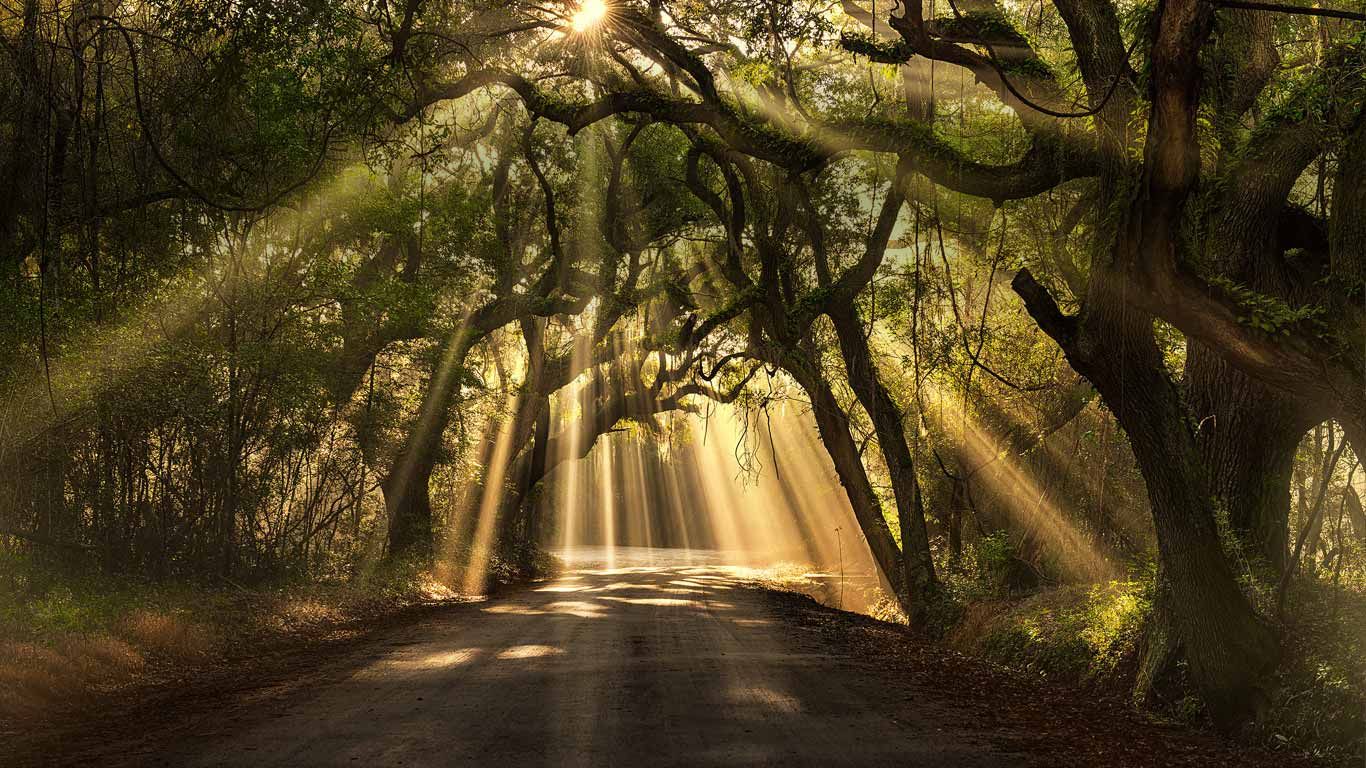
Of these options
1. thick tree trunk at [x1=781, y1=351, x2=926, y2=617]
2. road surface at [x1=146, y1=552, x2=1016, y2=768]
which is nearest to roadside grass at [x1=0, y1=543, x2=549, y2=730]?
road surface at [x1=146, y1=552, x2=1016, y2=768]

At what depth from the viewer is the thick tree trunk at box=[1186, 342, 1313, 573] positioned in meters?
8.19

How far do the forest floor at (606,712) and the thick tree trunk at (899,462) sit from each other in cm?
252

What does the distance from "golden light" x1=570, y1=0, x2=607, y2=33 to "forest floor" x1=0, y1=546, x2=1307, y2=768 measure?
21.8ft

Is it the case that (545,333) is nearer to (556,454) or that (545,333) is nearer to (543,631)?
(556,454)

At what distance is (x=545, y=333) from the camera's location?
24391 millimetres

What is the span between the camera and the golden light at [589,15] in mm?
9797

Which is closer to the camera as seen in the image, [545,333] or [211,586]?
[211,586]

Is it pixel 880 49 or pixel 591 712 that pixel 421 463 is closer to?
pixel 591 712

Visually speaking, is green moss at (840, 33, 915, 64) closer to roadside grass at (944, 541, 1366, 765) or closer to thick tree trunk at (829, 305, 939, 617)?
roadside grass at (944, 541, 1366, 765)

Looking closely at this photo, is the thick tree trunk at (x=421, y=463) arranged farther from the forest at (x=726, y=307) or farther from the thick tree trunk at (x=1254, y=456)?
the thick tree trunk at (x=1254, y=456)

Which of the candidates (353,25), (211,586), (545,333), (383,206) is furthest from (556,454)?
(353,25)

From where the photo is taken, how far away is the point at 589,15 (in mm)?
10047

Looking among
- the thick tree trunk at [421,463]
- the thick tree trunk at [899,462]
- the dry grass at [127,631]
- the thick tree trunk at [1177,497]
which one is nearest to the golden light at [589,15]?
the thick tree trunk at [1177,497]

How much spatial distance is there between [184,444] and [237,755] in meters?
8.32
